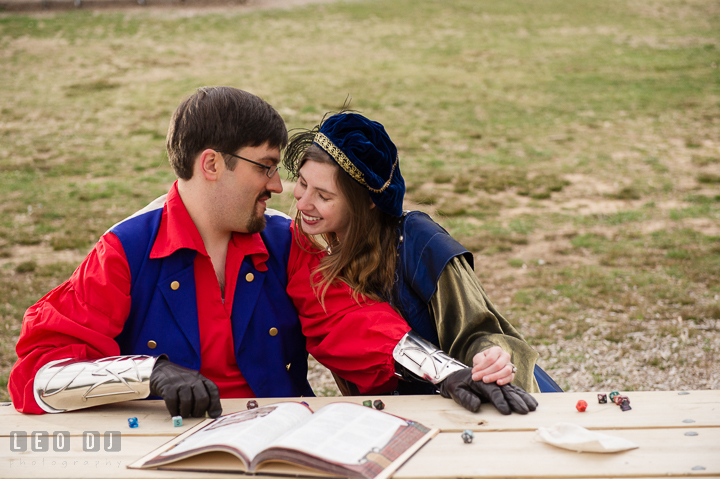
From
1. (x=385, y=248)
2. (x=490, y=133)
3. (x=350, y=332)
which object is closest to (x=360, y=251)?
(x=385, y=248)

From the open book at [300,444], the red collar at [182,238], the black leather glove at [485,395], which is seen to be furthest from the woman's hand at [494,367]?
the red collar at [182,238]

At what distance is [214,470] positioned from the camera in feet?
5.95

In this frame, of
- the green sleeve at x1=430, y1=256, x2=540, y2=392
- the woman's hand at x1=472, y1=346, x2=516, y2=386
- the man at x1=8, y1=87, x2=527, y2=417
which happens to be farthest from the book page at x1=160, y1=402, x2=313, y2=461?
the green sleeve at x1=430, y1=256, x2=540, y2=392

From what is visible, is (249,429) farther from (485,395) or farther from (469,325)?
(469,325)

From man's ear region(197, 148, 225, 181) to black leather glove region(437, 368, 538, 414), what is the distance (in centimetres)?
124

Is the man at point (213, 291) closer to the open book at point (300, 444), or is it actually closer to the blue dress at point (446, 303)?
the blue dress at point (446, 303)

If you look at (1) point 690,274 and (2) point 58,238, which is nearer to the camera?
(1) point 690,274

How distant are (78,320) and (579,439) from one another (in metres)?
1.72

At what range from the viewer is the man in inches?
95.4

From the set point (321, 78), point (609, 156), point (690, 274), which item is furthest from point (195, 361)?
point (321, 78)

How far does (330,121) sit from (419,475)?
1503 mm

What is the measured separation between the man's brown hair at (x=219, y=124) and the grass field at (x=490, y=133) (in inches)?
82.1

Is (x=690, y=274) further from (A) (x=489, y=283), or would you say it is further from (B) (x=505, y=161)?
(B) (x=505, y=161)

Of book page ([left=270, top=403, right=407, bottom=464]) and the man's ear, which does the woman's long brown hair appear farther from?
book page ([left=270, top=403, right=407, bottom=464])
